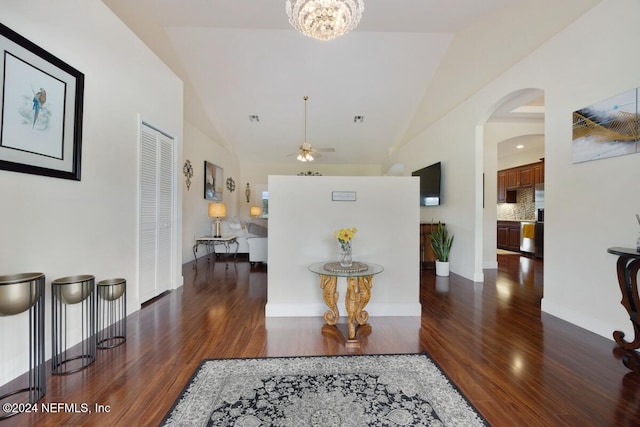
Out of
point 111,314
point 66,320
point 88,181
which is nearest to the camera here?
point 66,320

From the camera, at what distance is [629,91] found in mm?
2182

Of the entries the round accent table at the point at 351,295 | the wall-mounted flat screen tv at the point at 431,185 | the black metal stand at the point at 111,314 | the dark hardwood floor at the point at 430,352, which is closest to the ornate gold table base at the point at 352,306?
the round accent table at the point at 351,295

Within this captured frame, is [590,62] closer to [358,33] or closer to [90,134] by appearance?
[358,33]

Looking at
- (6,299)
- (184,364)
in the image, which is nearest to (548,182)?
(184,364)

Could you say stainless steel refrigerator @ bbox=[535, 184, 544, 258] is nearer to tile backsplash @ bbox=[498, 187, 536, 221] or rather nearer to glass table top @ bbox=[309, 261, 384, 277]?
tile backsplash @ bbox=[498, 187, 536, 221]

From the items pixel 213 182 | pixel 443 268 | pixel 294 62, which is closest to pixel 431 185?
pixel 443 268

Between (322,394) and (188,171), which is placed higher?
(188,171)

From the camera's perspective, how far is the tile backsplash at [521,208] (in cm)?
710

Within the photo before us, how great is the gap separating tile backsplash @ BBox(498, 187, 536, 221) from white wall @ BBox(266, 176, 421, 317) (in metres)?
6.21

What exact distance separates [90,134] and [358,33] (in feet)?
12.7

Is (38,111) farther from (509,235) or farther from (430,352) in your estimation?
(509,235)

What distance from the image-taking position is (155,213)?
3293mm

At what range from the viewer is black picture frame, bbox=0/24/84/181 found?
1.62m

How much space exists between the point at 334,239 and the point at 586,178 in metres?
2.57
